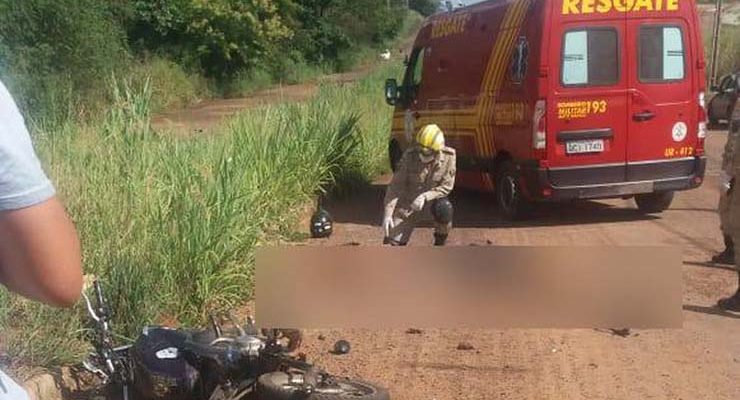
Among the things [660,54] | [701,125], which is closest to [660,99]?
[660,54]

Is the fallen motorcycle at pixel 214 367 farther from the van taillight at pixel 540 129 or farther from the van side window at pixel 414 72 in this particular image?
the van side window at pixel 414 72

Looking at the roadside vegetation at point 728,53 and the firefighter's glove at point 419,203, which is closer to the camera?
the firefighter's glove at point 419,203

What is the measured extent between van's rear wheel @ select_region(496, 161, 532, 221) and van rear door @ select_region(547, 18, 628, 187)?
600mm

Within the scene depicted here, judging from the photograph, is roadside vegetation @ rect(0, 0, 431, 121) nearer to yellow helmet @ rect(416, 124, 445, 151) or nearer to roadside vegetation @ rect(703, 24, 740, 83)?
yellow helmet @ rect(416, 124, 445, 151)

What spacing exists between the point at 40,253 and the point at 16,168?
0.55ft

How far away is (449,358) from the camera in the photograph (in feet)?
19.6

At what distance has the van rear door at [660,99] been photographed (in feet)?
34.2

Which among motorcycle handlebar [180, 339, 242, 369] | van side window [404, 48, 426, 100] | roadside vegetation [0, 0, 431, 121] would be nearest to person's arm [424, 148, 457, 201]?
roadside vegetation [0, 0, 431, 121]

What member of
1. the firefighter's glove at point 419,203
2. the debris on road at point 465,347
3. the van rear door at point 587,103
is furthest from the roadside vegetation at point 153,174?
the van rear door at point 587,103

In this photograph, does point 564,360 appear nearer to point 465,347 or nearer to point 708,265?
point 465,347

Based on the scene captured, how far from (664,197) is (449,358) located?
252 inches

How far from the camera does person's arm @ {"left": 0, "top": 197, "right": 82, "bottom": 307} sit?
173cm

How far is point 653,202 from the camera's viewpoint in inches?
461

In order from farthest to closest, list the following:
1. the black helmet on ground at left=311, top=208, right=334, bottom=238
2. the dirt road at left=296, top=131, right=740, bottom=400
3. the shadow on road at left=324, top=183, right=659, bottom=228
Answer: the shadow on road at left=324, top=183, right=659, bottom=228
the black helmet on ground at left=311, top=208, right=334, bottom=238
the dirt road at left=296, top=131, right=740, bottom=400
